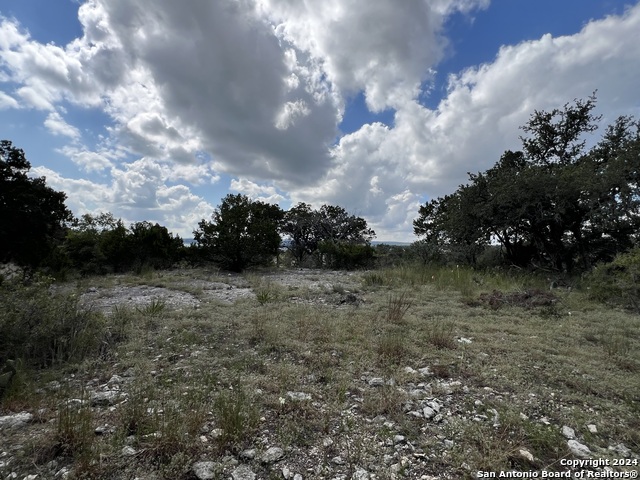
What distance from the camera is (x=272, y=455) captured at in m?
2.12

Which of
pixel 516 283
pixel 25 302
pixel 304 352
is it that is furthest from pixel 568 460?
pixel 516 283

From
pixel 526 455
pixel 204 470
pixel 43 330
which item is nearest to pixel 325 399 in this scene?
pixel 204 470

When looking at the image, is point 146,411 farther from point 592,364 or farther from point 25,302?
point 592,364

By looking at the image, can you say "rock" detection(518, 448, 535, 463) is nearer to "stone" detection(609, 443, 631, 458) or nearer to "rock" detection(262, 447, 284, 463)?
"stone" detection(609, 443, 631, 458)

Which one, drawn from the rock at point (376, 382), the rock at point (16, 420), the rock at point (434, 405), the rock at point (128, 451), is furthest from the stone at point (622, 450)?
the rock at point (16, 420)

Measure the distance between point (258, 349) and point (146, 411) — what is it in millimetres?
1731

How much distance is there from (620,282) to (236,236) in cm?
1252

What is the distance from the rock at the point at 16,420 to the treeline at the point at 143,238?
917 cm

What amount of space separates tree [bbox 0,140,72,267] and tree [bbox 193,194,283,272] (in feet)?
17.8

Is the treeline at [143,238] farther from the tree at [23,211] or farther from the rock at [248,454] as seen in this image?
the rock at [248,454]

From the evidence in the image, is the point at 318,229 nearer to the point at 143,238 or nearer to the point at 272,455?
the point at 143,238

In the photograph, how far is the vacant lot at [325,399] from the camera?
2.05 m

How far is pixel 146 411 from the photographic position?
2.41 metres

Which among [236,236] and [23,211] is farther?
[236,236]
